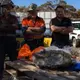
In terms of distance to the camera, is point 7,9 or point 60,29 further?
point 60,29

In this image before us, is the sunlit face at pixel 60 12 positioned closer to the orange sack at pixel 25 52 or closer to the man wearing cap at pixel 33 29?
the man wearing cap at pixel 33 29

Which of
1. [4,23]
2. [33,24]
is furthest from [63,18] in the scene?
[4,23]

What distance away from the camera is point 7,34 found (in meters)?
6.08

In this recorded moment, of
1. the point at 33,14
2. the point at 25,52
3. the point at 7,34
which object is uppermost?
the point at 33,14

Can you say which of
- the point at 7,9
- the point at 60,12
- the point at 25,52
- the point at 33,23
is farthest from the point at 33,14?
the point at 7,9

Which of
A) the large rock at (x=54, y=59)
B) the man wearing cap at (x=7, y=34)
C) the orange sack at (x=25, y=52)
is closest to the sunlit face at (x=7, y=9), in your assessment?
the man wearing cap at (x=7, y=34)

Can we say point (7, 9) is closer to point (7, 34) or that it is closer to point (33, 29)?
point (7, 34)

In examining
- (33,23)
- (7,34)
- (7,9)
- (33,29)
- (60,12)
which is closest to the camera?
(7,34)

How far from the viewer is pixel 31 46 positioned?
8.48 metres

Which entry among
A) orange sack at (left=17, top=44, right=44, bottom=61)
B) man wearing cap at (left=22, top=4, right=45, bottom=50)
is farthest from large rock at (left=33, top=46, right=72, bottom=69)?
man wearing cap at (left=22, top=4, right=45, bottom=50)

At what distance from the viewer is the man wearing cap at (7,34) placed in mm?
5949

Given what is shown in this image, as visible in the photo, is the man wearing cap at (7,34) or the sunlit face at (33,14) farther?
the sunlit face at (33,14)

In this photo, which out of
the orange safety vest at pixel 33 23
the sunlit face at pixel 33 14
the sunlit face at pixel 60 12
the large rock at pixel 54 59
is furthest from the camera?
the orange safety vest at pixel 33 23

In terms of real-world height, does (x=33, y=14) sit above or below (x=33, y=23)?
above
